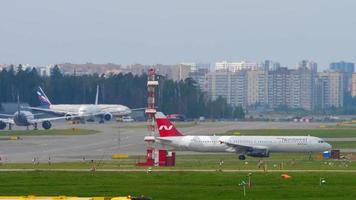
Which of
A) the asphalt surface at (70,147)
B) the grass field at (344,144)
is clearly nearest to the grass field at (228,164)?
the asphalt surface at (70,147)

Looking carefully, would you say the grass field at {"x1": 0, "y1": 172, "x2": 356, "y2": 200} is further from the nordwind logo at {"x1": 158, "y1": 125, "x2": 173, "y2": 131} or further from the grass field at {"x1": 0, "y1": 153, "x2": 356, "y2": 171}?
the nordwind logo at {"x1": 158, "y1": 125, "x2": 173, "y2": 131}

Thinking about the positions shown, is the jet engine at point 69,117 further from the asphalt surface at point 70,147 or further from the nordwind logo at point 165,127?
the nordwind logo at point 165,127

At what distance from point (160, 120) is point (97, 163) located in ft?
44.5

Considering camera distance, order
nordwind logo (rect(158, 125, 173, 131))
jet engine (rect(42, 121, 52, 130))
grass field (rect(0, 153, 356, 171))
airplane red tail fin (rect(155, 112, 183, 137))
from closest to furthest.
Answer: grass field (rect(0, 153, 356, 171))
airplane red tail fin (rect(155, 112, 183, 137))
nordwind logo (rect(158, 125, 173, 131))
jet engine (rect(42, 121, 52, 130))

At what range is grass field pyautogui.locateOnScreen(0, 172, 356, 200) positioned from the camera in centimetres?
5578

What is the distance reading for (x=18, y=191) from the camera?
57219 millimetres

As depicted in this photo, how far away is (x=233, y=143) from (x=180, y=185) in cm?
3533

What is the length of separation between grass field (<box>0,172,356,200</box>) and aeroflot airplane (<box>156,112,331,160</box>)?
26.5m

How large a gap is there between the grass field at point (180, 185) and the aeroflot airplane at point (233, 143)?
86.8 feet

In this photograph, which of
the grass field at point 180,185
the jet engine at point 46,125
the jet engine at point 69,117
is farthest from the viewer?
the jet engine at point 69,117

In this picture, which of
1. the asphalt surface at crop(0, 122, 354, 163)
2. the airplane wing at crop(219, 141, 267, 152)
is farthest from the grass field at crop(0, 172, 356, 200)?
the airplane wing at crop(219, 141, 267, 152)

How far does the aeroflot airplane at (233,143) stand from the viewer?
3792 inches

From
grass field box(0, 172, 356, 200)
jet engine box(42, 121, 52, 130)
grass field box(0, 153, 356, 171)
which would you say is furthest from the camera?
jet engine box(42, 121, 52, 130)

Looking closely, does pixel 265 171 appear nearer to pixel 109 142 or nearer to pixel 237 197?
pixel 237 197
